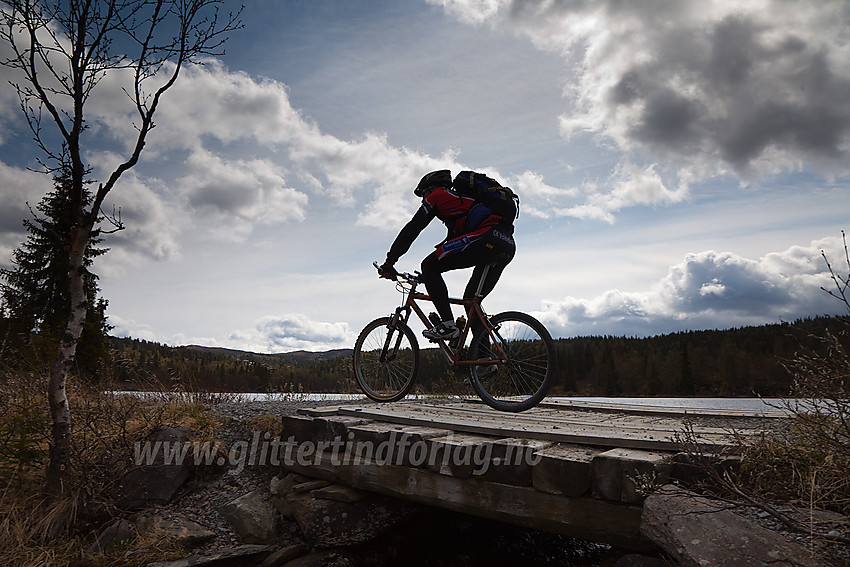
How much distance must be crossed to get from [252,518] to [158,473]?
1.09 m

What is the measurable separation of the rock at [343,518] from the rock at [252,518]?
0.78 ft

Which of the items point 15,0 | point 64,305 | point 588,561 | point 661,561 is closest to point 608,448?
point 661,561

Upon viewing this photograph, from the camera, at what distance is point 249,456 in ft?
17.5

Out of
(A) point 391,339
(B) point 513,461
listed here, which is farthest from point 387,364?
(B) point 513,461

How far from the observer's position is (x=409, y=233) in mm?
5684

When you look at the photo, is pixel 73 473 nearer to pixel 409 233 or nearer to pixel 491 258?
pixel 409 233

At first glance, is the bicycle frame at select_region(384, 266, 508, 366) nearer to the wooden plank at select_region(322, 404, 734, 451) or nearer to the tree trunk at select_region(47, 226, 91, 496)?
the wooden plank at select_region(322, 404, 734, 451)

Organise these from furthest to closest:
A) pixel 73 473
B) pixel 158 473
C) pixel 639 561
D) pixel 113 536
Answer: pixel 158 473 → pixel 73 473 → pixel 113 536 → pixel 639 561

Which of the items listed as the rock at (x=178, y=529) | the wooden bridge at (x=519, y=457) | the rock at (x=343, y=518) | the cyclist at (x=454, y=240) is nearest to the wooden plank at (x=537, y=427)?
the wooden bridge at (x=519, y=457)

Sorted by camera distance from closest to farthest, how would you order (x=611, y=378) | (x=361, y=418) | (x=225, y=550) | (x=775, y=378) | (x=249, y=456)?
1. (x=225, y=550)
2. (x=361, y=418)
3. (x=249, y=456)
4. (x=775, y=378)
5. (x=611, y=378)

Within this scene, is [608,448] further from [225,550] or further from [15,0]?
[15,0]

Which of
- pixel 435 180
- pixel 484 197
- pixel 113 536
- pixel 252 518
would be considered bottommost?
pixel 113 536

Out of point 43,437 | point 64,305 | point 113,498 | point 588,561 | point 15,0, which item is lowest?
point 588,561

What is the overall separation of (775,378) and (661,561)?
175ft
